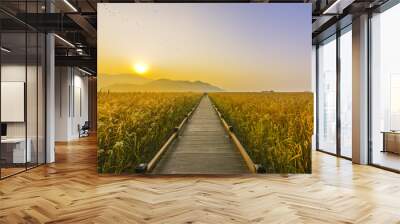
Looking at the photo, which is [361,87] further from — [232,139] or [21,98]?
[21,98]

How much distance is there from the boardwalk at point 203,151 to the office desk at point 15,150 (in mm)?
2690

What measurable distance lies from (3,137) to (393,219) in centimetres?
A: 611

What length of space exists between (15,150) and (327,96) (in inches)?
306

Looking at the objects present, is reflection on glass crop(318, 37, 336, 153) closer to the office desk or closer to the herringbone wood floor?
the herringbone wood floor

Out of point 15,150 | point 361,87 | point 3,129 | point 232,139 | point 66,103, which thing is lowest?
point 15,150

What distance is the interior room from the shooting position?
4.30 m

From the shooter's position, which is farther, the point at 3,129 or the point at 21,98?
the point at 21,98

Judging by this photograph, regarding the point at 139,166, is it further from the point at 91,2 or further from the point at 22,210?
the point at 91,2

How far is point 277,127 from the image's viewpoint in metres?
6.54

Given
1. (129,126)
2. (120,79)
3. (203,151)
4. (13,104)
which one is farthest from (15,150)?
(203,151)

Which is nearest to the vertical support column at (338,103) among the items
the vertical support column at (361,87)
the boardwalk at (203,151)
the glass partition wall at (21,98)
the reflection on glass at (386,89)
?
the vertical support column at (361,87)

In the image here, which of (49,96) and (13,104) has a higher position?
(49,96)

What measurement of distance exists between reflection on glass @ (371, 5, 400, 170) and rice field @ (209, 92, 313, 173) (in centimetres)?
189

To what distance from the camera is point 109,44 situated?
6.49m
